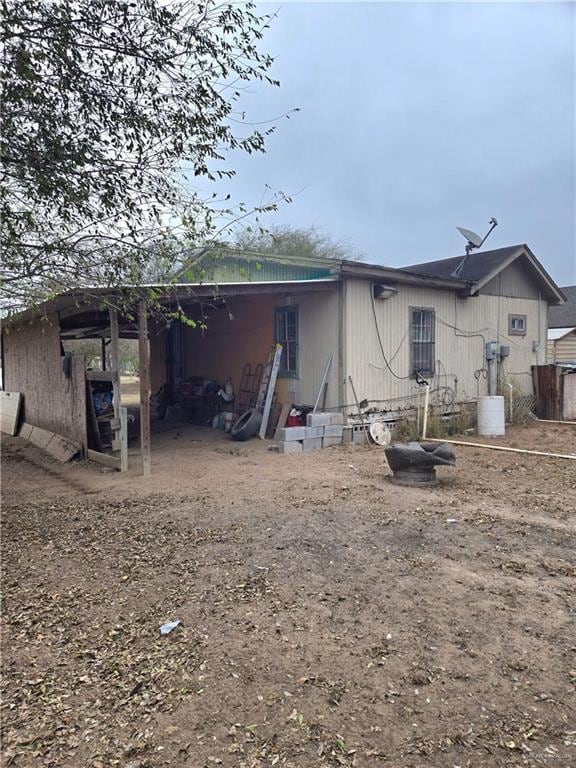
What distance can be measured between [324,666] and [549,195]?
21497 mm

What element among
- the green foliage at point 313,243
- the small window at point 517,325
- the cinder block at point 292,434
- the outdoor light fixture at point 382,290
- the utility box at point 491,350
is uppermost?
the green foliage at point 313,243

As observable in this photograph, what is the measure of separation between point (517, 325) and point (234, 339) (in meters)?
7.21

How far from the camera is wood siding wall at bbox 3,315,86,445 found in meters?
8.73

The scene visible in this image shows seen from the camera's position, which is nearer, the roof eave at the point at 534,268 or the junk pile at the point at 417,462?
the junk pile at the point at 417,462

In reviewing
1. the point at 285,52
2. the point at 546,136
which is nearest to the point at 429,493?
the point at 285,52

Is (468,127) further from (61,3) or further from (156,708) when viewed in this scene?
(156,708)

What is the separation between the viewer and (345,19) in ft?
17.3

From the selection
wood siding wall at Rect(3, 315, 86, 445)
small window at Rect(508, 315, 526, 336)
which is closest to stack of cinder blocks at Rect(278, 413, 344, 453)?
wood siding wall at Rect(3, 315, 86, 445)

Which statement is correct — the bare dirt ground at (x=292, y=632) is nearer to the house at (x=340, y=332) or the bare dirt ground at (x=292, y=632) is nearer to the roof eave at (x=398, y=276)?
the house at (x=340, y=332)

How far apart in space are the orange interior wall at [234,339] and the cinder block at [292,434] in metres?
2.64

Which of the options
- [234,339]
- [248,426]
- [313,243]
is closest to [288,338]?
[234,339]

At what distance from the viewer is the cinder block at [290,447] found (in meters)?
8.71

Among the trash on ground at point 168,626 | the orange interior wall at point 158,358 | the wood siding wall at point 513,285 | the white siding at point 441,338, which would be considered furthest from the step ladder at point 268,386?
the trash on ground at point 168,626

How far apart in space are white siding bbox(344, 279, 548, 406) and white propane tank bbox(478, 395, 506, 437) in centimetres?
112
